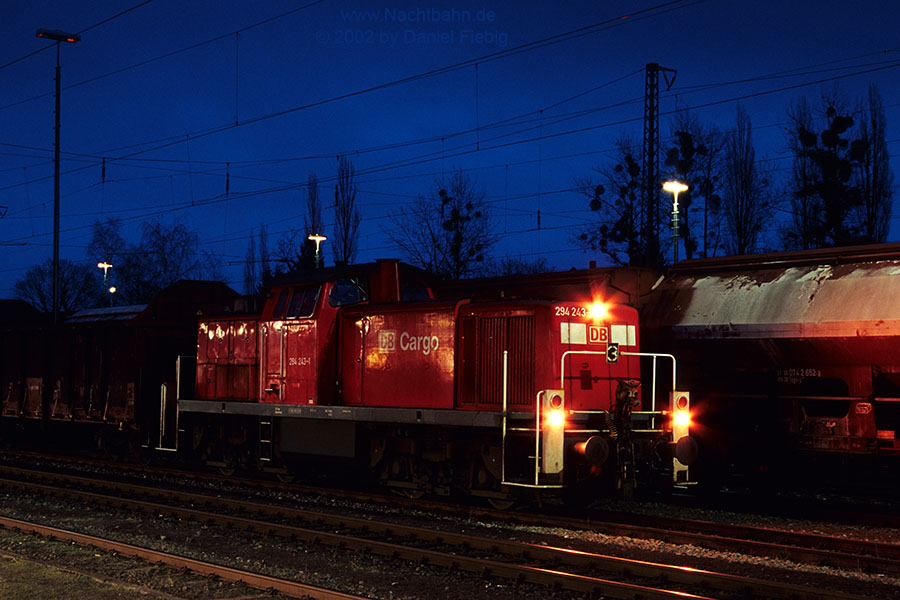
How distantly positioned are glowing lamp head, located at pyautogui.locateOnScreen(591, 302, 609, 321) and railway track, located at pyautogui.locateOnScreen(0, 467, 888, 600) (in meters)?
3.20

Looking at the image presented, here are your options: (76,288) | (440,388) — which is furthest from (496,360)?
(76,288)

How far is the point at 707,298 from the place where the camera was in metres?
13.8

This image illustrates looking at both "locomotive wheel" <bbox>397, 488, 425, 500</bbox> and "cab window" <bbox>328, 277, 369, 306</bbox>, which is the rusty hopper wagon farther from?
"cab window" <bbox>328, 277, 369, 306</bbox>

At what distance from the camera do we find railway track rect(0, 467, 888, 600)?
24.9 ft

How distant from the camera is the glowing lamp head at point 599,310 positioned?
11.8 m

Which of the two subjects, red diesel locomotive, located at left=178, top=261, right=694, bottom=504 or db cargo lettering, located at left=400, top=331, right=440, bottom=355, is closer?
red diesel locomotive, located at left=178, top=261, right=694, bottom=504

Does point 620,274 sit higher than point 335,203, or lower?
lower

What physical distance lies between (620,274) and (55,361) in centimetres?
1295

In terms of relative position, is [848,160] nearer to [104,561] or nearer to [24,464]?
[24,464]

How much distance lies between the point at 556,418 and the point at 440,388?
2.20 meters

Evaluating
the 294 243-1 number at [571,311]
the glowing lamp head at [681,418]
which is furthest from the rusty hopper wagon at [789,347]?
the 294 243-1 number at [571,311]

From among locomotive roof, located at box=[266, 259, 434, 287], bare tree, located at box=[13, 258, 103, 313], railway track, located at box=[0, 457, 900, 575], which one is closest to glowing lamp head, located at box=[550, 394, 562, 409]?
railway track, located at box=[0, 457, 900, 575]

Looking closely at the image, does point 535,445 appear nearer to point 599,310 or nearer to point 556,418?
point 556,418

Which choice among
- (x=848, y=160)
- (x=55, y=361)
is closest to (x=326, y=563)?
(x=55, y=361)
